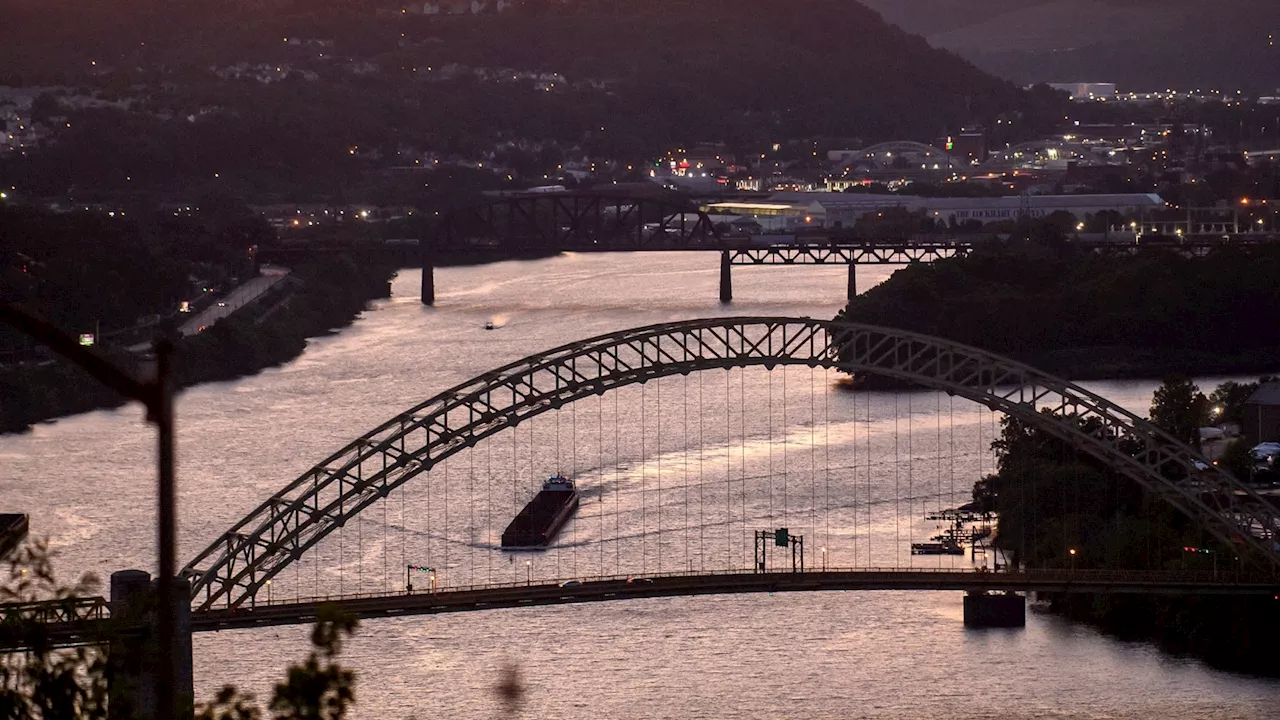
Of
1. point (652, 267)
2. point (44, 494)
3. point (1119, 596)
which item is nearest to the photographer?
point (1119, 596)

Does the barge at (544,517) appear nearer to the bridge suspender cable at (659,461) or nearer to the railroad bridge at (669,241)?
the bridge suspender cable at (659,461)

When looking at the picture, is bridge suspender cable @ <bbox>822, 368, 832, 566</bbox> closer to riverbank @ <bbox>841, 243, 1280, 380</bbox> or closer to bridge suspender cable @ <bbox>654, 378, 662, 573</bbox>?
bridge suspender cable @ <bbox>654, 378, 662, 573</bbox>

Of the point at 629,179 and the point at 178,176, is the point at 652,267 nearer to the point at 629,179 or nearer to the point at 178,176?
the point at 178,176

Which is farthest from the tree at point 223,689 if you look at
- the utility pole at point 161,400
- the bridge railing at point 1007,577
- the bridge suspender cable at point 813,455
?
the bridge suspender cable at point 813,455

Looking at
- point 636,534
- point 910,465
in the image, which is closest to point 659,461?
point 910,465

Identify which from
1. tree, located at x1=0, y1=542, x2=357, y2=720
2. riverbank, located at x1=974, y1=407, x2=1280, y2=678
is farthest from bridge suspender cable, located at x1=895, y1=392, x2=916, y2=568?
tree, located at x1=0, y1=542, x2=357, y2=720

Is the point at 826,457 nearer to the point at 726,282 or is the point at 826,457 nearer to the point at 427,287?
the point at 726,282

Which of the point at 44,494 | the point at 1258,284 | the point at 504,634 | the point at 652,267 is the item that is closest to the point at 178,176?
the point at 652,267
